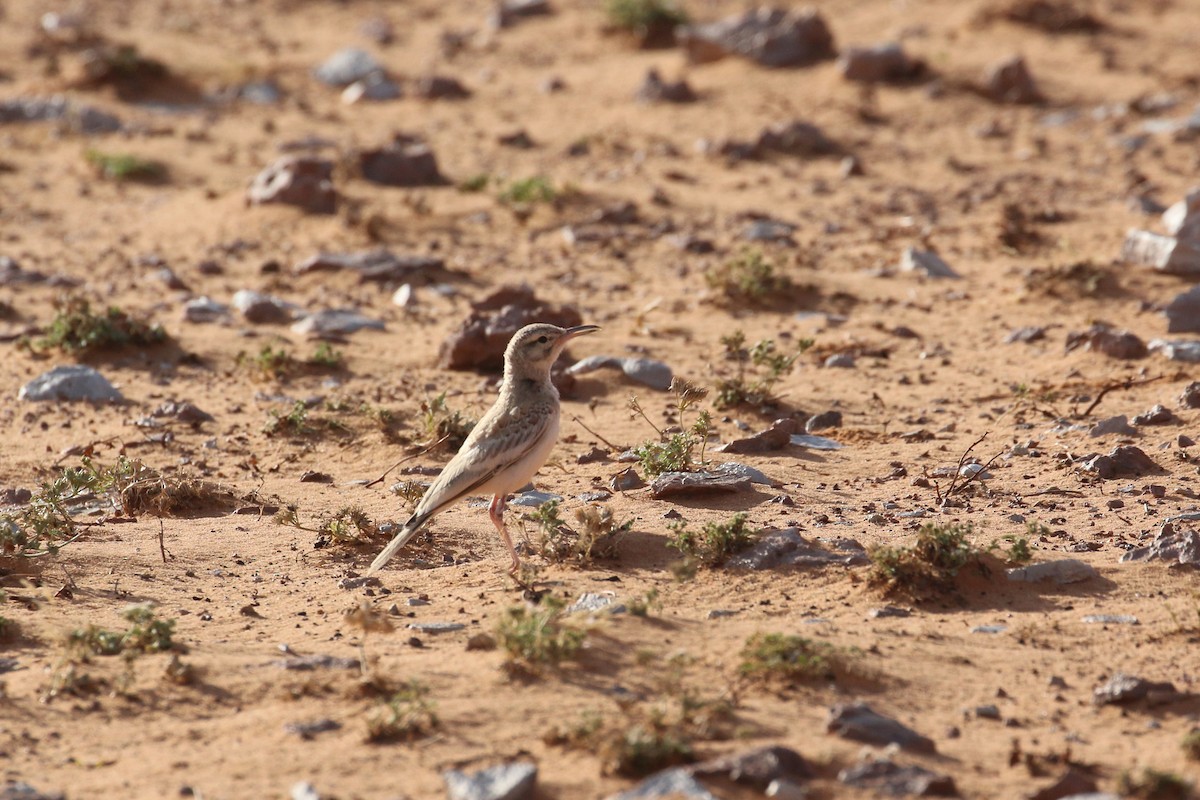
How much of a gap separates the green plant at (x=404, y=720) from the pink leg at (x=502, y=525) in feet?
4.61

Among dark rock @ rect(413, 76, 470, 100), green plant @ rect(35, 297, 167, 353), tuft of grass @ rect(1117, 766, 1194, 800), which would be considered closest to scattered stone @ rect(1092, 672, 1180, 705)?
tuft of grass @ rect(1117, 766, 1194, 800)

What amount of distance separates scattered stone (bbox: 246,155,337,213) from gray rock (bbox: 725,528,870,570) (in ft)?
25.3

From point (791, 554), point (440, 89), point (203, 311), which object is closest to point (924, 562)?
point (791, 554)

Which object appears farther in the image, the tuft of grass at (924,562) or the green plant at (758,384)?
the green plant at (758,384)

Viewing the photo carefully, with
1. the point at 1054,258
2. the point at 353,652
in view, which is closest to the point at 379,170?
the point at 1054,258

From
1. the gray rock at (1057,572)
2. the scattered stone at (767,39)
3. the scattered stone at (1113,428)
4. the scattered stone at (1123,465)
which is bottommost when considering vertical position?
the scattered stone at (1113,428)

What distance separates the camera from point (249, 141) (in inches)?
611

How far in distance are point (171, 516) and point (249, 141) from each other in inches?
354

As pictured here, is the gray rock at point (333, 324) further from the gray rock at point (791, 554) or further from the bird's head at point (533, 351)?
the gray rock at point (791, 554)

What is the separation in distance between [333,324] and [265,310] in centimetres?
67

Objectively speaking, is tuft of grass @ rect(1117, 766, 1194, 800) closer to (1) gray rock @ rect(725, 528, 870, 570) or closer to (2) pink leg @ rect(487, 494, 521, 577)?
(1) gray rock @ rect(725, 528, 870, 570)

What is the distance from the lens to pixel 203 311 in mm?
10766

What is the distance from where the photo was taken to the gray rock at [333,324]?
10.3 meters

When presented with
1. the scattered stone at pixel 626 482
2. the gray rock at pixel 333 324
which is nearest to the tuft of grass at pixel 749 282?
the gray rock at pixel 333 324
